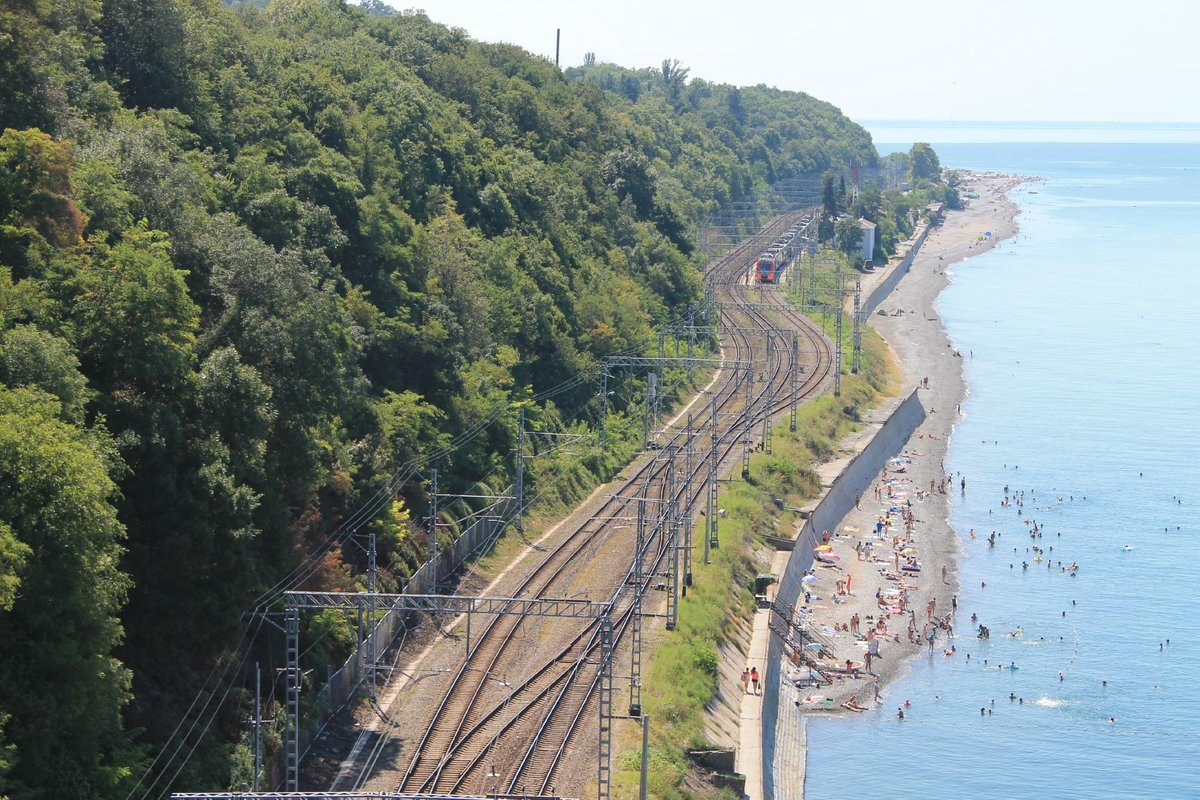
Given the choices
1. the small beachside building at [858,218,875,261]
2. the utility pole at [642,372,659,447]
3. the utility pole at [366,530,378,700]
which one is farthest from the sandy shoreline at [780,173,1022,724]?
the small beachside building at [858,218,875,261]

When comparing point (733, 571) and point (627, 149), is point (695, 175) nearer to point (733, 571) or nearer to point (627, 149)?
point (627, 149)

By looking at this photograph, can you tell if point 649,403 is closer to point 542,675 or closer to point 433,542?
point 433,542

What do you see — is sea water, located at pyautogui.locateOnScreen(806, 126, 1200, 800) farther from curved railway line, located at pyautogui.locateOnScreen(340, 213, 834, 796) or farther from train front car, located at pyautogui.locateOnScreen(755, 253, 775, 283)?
train front car, located at pyautogui.locateOnScreen(755, 253, 775, 283)

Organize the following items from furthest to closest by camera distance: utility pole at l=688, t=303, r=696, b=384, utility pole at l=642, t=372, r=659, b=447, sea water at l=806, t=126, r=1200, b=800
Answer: utility pole at l=688, t=303, r=696, b=384 < utility pole at l=642, t=372, r=659, b=447 < sea water at l=806, t=126, r=1200, b=800

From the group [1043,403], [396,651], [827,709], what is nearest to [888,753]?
[827,709]

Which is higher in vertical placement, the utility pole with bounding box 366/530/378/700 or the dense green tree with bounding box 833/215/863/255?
the dense green tree with bounding box 833/215/863/255

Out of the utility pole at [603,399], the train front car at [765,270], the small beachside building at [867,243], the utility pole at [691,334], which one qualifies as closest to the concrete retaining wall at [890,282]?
the small beachside building at [867,243]
